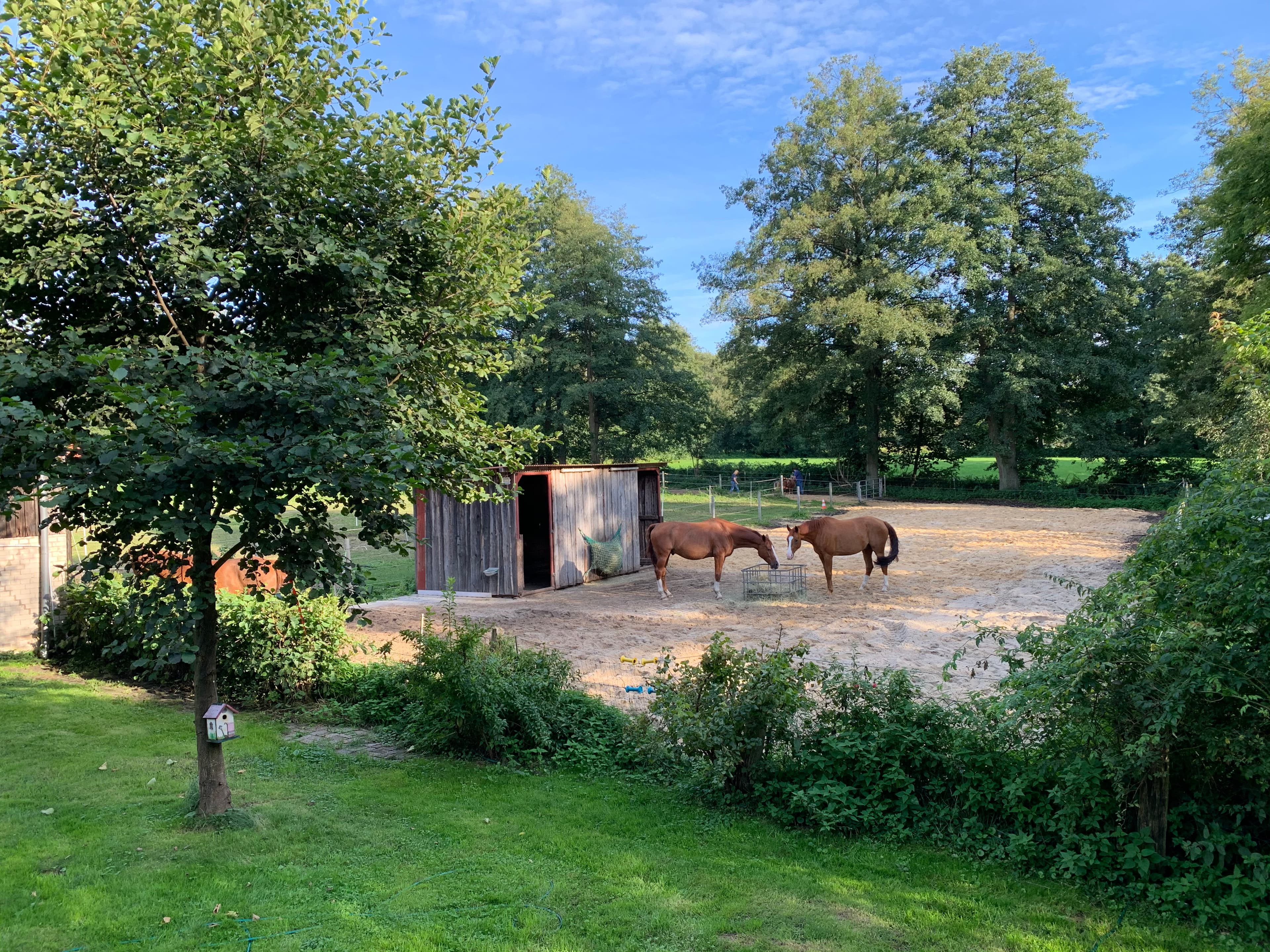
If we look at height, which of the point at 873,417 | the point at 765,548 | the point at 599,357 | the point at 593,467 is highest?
the point at 599,357

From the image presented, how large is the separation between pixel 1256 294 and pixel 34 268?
86.3ft

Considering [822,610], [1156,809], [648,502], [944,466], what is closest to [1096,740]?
[1156,809]

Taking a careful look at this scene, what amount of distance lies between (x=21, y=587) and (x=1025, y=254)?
38177mm

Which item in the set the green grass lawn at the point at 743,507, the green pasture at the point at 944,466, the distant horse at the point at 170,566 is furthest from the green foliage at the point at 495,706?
the green pasture at the point at 944,466

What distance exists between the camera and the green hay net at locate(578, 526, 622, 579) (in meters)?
16.8

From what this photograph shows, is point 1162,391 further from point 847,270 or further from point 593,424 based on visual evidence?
point 593,424

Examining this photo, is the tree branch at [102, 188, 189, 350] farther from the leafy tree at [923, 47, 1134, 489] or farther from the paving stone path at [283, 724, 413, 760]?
the leafy tree at [923, 47, 1134, 489]

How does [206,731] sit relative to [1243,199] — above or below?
below

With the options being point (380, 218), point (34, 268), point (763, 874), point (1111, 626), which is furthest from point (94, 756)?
point (1111, 626)

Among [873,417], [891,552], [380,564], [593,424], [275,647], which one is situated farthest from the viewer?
[873,417]

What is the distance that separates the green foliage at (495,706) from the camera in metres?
6.45

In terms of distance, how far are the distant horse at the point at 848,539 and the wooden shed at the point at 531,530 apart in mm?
3279

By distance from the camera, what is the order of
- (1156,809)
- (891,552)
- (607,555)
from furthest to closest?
(607,555) < (891,552) < (1156,809)

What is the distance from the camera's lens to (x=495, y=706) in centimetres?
641
